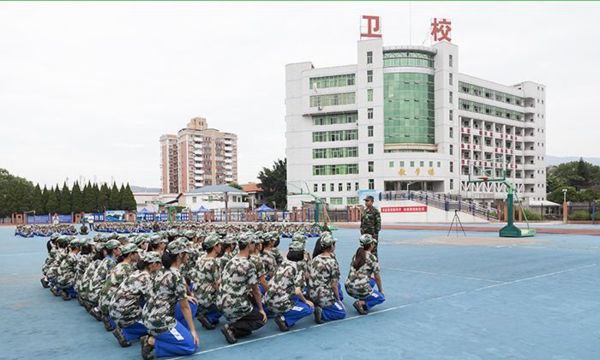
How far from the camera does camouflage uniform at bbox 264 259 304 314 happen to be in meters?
6.66

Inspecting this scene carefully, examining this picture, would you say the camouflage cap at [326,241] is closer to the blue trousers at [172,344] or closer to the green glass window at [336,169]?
the blue trousers at [172,344]

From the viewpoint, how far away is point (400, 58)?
203 ft

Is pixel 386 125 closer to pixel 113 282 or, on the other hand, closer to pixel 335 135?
pixel 335 135

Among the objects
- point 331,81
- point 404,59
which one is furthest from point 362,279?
point 404,59

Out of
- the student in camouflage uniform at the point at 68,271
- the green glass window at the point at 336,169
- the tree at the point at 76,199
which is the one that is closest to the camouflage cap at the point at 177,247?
the student in camouflage uniform at the point at 68,271

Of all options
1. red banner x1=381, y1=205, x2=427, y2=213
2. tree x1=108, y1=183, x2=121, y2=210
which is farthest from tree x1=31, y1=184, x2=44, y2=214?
red banner x1=381, y1=205, x2=427, y2=213

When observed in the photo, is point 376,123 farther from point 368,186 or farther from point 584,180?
point 584,180

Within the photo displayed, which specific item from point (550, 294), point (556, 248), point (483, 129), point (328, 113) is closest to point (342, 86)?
point (328, 113)

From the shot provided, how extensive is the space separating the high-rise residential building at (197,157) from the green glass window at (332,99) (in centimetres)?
A: 7589

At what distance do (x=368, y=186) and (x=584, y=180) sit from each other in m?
47.4

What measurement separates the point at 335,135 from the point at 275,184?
47.7 ft

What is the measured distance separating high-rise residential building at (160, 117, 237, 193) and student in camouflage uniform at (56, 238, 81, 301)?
126 m

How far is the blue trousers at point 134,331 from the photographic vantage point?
6.24 m

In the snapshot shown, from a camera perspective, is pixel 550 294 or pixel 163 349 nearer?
pixel 163 349
